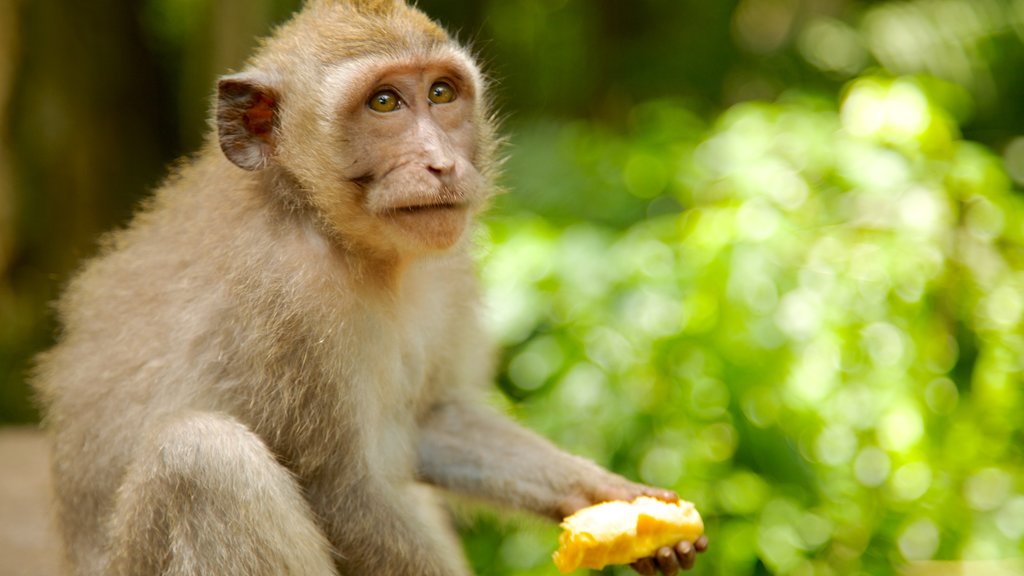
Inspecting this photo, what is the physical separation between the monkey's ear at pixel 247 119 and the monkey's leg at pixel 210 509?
1.01m

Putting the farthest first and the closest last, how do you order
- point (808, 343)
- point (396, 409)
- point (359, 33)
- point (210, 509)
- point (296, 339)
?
point (808, 343), point (396, 409), point (359, 33), point (296, 339), point (210, 509)

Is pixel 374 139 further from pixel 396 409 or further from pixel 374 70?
pixel 396 409

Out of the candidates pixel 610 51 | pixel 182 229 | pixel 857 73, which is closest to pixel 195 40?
pixel 610 51

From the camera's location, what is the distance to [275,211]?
4.54 meters

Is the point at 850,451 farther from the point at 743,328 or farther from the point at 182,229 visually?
the point at 182,229

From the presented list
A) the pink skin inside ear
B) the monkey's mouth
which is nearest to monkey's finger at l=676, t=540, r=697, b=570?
the monkey's mouth

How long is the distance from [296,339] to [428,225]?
A: 0.63 m

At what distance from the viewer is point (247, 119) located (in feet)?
15.1

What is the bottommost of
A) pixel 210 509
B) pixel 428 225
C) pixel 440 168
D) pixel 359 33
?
pixel 210 509

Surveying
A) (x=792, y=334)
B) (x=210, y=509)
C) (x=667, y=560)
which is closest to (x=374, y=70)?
(x=210, y=509)

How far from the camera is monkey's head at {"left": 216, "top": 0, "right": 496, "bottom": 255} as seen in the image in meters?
4.31

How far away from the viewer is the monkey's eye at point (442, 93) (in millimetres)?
4535

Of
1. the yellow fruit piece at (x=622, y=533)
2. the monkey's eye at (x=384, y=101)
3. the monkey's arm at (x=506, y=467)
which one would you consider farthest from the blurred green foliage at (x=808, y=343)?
the monkey's eye at (x=384, y=101)

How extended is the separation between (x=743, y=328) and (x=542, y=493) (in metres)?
1.54
